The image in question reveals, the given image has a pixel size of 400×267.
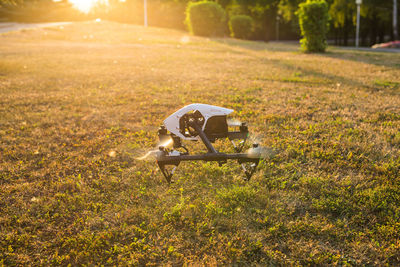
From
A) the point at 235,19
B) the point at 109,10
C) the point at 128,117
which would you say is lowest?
the point at 128,117

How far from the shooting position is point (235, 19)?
4097 cm

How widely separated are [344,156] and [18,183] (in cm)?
492

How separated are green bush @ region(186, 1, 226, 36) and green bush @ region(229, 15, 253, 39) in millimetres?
6032

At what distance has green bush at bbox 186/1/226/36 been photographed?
3428 centimetres

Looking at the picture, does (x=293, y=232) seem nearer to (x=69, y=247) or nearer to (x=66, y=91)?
(x=69, y=247)

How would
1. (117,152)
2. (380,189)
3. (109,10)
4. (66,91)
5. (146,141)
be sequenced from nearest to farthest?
1. (380,189)
2. (117,152)
3. (146,141)
4. (66,91)
5. (109,10)

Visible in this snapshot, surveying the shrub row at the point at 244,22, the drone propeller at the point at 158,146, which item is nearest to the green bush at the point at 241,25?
the shrub row at the point at 244,22

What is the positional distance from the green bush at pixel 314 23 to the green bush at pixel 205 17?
1815 centimetres

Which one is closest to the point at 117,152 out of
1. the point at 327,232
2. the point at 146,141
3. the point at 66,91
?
the point at 146,141

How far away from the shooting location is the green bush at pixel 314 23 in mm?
17922

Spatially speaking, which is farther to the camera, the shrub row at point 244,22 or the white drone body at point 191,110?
the shrub row at point 244,22

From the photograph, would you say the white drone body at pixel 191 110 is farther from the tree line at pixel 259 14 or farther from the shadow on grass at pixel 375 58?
the tree line at pixel 259 14

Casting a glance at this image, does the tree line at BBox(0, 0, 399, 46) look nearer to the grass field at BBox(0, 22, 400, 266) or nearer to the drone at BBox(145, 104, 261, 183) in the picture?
the grass field at BBox(0, 22, 400, 266)

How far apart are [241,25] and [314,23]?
2459 centimetres
